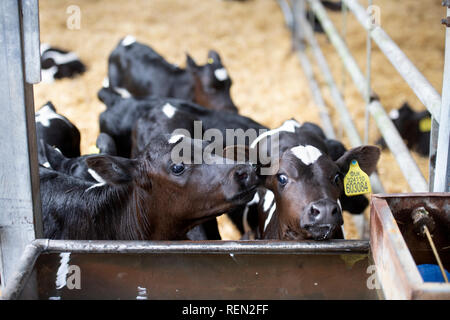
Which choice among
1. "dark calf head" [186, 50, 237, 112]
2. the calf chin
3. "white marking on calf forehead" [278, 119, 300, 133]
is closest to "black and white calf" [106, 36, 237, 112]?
"dark calf head" [186, 50, 237, 112]

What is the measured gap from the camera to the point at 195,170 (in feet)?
9.99

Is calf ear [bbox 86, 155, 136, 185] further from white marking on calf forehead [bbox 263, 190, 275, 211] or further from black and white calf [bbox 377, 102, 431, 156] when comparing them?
black and white calf [bbox 377, 102, 431, 156]

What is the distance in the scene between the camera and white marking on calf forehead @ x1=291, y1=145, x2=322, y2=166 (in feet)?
10.2

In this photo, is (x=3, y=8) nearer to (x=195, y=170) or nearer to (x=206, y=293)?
(x=195, y=170)

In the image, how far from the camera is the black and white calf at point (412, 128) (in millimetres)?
6316

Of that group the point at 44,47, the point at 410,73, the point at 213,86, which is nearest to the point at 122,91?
the point at 213,86

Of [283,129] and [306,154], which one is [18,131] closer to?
[306,154]

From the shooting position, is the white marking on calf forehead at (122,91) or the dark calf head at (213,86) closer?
the dark calf head at (213,86)

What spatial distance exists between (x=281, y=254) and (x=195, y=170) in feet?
2.76

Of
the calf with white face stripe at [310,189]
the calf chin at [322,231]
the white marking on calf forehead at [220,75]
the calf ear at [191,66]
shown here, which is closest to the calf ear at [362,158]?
the calf with white face stripe at [310,189]

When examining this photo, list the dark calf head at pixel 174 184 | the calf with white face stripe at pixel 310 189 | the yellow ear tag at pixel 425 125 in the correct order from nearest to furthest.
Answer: the calf with white face stripe at pixel 310 189
the dark calf head at pixel 174 184
the yellow ear tag at pixel 425 125

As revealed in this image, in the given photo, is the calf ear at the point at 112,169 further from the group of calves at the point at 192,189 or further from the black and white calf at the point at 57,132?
the black and white calf at the point at 57,132

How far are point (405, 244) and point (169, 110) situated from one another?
3.08 m

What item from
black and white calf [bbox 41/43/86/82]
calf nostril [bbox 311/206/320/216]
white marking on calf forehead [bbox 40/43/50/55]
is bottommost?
calf nostril [bbox 311/206/320/216]
